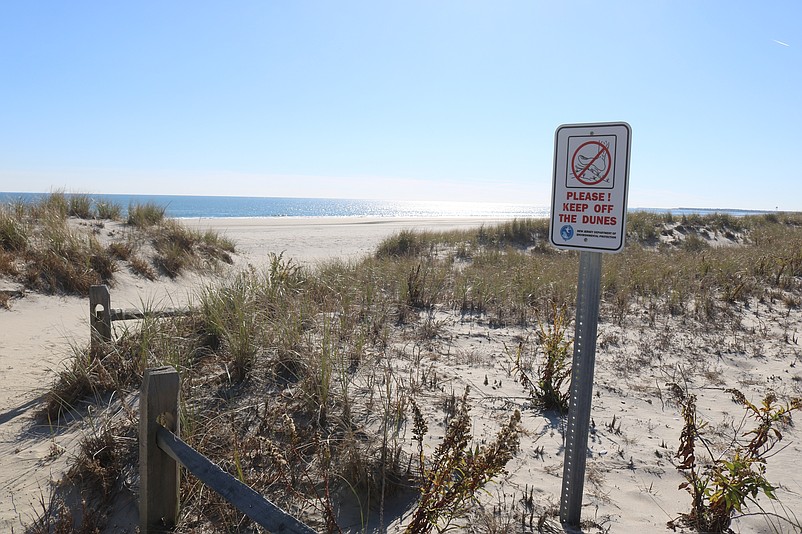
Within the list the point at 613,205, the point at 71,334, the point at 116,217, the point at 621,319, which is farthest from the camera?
the point at 116,217

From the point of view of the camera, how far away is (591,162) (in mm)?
2404

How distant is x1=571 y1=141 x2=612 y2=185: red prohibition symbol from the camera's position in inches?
92.9

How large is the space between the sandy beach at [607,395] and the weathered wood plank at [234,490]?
1.04 m

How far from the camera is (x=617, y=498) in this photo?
10.1 ft

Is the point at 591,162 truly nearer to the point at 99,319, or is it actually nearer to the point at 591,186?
the point at 591,186

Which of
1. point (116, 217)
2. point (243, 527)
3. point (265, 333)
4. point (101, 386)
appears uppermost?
point (116, 217)

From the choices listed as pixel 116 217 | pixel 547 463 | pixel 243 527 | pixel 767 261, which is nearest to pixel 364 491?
pixel 243 527

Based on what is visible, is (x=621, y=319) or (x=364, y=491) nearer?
(x=364, y=491)

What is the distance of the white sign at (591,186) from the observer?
231 centimetres

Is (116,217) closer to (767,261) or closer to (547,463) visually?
(547,463)

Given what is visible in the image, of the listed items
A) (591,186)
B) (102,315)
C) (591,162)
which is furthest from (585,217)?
(102,315)

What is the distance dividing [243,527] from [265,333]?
2071 mm

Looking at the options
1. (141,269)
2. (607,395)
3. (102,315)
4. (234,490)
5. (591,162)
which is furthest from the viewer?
(141,269)

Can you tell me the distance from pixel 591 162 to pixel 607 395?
2952 mm
